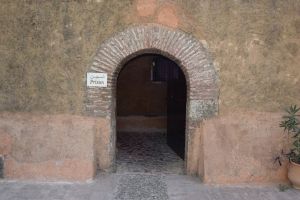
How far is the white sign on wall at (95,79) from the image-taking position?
6.46 meters

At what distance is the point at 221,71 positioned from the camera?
6.47 meters

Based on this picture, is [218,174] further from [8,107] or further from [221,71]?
[8,107]

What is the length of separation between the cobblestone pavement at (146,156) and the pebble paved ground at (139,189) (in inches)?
2.4

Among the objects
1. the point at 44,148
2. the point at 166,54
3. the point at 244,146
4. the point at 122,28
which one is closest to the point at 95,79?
the point at 122,28

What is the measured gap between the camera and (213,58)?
21.2 feet

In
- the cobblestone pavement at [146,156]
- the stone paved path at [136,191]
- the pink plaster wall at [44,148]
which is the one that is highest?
the pink plaster wall at [44,148]

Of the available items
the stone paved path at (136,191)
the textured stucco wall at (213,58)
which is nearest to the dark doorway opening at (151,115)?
the stone paved path at (136,191)

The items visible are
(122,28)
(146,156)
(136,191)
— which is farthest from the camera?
(146,156)

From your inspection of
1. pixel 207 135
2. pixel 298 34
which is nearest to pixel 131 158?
pixel 207 135

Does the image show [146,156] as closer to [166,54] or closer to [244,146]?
[244,146]

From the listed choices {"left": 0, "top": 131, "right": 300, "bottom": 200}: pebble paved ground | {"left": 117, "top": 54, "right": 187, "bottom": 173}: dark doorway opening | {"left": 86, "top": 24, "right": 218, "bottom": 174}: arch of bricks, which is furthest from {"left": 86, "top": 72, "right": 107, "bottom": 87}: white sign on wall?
{"left": 0, "top": 131, "right": 300, "bottom": 200}: pebble paved ground

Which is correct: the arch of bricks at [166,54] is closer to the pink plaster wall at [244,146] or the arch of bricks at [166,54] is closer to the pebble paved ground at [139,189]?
the pink plaster wall at [244,146]

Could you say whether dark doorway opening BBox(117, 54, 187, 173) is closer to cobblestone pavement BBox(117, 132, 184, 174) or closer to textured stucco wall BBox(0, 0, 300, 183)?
cobblestone pavement BBox(117, 132, 184, 174)

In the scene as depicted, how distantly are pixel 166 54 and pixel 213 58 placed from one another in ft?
2.78
